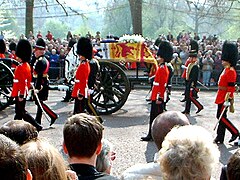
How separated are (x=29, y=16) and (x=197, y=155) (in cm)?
1895

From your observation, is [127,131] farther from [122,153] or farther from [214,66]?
[214,66]

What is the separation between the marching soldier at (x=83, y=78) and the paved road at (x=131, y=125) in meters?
0.55

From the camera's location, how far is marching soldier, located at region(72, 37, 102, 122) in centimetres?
842

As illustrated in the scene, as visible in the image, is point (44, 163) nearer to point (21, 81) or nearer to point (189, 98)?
point (21, 81)

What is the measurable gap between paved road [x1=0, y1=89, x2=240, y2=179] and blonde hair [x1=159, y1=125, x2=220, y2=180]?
260 centimetres

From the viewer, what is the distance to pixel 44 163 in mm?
2203

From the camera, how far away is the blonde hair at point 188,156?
8.05ft

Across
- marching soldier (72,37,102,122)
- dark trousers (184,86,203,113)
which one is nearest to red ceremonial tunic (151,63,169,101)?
marching soldier (72,37,102,122)

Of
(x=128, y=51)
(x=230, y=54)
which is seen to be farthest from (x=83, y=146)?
(x=128, y=51)

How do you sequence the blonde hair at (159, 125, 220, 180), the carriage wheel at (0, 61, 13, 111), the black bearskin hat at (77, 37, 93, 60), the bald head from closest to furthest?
1. the blonde hair at (159, 125, 220, 180)
2. the bald head
3. the black bearskin hat at (77, 37, 93, 60)
4. the carriage wheel at (0, 61, 13, 111)

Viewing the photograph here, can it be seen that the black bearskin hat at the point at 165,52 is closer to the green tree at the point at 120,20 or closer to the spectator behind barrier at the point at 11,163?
the spectator behind barrier at the point at 11,163

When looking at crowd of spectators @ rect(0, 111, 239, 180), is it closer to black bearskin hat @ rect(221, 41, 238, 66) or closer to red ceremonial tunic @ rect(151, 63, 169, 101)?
red ceremonial tunic @ rect(151, 63, 169, 101)

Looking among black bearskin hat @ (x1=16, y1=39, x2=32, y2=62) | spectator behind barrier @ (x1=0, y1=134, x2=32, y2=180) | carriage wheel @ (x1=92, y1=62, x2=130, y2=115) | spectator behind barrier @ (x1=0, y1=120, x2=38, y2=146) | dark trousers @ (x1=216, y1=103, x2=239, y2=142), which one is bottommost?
dark trousers @ (x1=216, y1=103, x2=239, y2=142)

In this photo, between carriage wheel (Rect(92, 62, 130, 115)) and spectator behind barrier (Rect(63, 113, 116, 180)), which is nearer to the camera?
spectator behind barrier (Rect(63, 113, 116, 180))
